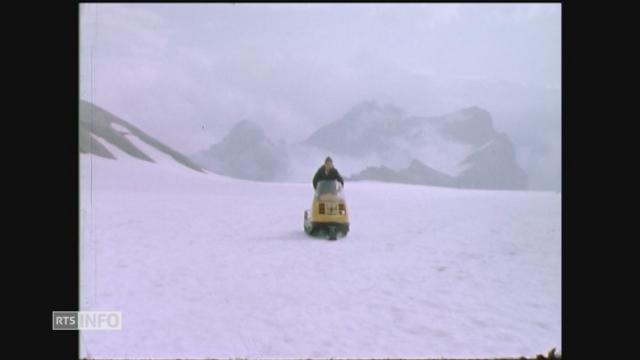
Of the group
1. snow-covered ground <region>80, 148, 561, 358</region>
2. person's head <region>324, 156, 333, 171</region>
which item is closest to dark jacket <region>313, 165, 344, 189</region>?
person's head <region>324, 156, 333, 171</region>

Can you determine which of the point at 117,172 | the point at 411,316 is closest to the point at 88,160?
the point at 411,316

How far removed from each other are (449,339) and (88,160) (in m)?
3.87

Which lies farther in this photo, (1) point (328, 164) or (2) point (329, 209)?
(1) point (328, 164)

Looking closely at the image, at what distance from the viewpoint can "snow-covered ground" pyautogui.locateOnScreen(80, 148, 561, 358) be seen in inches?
181

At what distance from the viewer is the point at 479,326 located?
5098 millimetres

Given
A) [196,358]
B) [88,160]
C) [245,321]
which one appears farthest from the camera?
[245,321]

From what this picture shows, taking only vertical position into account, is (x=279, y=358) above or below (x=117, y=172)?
below

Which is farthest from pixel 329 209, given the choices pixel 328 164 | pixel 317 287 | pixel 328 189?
pixel 317 287

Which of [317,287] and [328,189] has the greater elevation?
[328,189]

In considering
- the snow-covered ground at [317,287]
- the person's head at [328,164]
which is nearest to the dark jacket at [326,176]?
the person's head at [328,164]

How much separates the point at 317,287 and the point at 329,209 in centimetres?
278

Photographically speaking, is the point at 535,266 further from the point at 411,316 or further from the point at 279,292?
the point at 279,292

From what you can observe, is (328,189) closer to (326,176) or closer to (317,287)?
(326,176)

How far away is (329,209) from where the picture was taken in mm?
8641
